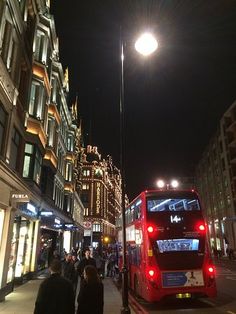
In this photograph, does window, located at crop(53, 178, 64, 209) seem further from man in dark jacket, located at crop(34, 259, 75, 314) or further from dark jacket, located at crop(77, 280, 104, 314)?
man in dark jacket, located at crop(34, 259, 75, 314)

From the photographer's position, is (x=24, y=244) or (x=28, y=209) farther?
(x=24, y=244)

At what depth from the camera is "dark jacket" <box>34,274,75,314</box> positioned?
5.06m

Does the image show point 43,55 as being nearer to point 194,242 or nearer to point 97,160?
point 194,242

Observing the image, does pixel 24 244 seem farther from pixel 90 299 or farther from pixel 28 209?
pixel 90 299

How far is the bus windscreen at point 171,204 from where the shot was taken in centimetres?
1291

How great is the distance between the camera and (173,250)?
40.3 ft

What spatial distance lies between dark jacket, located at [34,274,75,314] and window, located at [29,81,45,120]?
1780 cm

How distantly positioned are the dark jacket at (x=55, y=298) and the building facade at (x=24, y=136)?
26.2ft

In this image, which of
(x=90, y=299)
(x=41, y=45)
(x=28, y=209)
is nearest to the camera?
(x=90, y=299)

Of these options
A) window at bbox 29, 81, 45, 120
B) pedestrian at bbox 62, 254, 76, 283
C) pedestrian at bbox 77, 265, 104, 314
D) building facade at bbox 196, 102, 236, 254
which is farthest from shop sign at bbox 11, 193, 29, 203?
building facade at bbox 196, 102, 236, 254

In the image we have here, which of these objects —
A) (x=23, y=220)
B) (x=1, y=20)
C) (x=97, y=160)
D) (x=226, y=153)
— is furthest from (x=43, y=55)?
(x=97, y=160)

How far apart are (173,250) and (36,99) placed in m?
14.8

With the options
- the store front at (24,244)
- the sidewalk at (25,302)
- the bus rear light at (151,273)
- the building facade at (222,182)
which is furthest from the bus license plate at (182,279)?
the building facade at (222,182)

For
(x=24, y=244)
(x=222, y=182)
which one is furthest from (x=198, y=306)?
(x=222, y=182)
